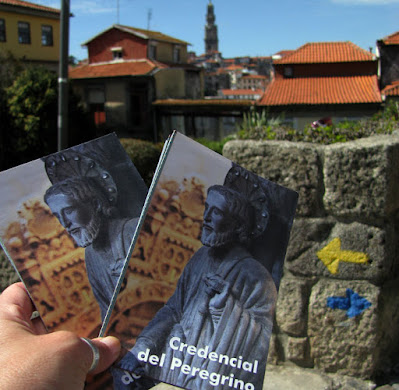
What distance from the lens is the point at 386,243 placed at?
2.57m

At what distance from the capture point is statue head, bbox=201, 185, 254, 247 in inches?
50.5

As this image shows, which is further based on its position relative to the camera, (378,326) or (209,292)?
(378,326)

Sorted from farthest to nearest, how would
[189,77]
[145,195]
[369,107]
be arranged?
[189,77], [369,107], [145,195]

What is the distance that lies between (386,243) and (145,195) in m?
1.66

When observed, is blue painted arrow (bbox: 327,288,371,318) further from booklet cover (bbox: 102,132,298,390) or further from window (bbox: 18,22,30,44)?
window (bbox: 18,22,30,44)

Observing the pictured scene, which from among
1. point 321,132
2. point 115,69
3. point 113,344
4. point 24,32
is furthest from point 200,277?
point 24,32

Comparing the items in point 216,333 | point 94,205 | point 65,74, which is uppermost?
point 65,74

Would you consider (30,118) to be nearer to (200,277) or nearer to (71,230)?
(71,230)

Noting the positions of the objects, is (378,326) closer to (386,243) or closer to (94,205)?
(386,243)

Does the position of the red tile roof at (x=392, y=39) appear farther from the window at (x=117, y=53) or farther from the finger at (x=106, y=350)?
the finger at (x=106, y=350)

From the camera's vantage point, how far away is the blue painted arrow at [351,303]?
2621mm

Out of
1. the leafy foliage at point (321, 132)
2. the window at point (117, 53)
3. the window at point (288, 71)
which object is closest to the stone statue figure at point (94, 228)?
the leafy foliage at point (321, 132)

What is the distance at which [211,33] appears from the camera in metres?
130

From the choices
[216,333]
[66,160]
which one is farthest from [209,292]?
[66,160]
